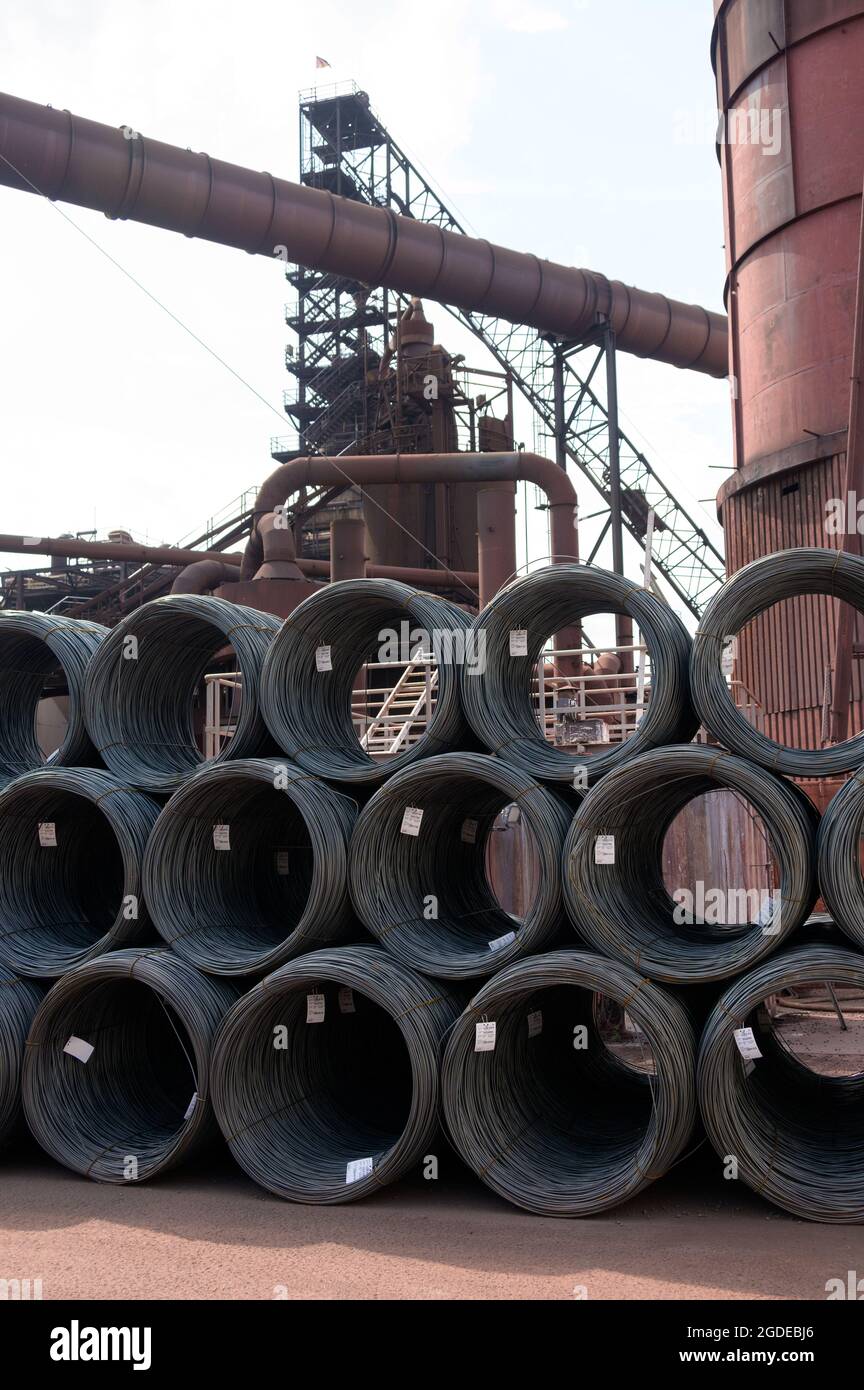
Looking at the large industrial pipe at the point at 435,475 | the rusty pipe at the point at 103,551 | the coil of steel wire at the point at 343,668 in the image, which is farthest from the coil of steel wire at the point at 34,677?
the rusty pipe at the point at 103,551

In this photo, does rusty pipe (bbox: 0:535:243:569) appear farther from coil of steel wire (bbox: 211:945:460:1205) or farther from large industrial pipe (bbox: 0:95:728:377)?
coil of steel wire (bbox: 211:945:460:1205)

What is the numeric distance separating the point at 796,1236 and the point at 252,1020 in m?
2.99

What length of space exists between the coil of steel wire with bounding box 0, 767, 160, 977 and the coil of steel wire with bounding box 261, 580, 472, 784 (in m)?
1.13

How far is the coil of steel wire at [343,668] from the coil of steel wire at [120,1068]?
1486 mm

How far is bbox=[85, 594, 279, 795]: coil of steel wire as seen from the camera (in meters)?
7.70

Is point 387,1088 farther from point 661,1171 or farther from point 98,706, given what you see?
point 98,706

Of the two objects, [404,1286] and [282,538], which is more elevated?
[282,538]

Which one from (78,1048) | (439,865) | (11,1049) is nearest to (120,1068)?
(78,1048)

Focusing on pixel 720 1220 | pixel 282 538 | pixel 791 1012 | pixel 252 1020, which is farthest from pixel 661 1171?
pixel 282 538

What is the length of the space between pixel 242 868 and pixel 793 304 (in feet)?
34.4

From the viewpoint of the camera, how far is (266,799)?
802 centimetres

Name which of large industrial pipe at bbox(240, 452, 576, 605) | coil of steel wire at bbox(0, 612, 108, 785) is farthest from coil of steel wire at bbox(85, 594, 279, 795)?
Result: large industrial pipe at bbox(240, 452, 576, 605)

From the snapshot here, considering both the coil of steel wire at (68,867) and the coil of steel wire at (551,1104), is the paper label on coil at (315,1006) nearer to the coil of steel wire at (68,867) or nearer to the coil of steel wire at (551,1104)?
the coil of steel wire at (551,1104)
